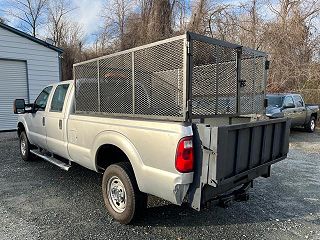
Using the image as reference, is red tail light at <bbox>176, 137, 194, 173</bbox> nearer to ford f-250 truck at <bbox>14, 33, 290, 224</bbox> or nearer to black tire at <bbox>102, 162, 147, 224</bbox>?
ford f-250 truck at <bbox>14, 33, 290, 224</bbox>

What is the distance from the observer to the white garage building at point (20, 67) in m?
11.9

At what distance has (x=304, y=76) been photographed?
18.2 m

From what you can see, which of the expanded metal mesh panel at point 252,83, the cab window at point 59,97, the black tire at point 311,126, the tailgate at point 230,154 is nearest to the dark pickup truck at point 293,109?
the black tire at point 311,126

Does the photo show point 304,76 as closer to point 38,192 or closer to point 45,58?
point 45,58

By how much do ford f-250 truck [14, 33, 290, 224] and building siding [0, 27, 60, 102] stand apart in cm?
882

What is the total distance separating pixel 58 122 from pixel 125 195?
2.18 metres

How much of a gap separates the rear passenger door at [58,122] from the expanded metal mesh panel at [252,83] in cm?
294

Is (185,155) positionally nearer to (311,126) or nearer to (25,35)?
(25,35)

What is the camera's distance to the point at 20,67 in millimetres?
12461

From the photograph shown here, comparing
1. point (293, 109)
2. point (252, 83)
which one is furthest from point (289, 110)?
point (252, 83)

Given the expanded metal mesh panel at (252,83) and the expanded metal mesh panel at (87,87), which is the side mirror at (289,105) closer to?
the expanded metal mesh panel at (252,83)

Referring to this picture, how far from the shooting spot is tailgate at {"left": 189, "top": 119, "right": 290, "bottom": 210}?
2.82 meters

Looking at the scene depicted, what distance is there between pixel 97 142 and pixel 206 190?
1717 millimetres

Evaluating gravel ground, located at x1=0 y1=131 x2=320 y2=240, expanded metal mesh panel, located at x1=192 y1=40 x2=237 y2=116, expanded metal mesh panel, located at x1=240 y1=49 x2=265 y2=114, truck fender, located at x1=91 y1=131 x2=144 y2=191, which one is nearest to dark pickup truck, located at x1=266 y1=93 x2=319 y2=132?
gravel ground, located at x1=0 y1=131 x2=320 y2=240
